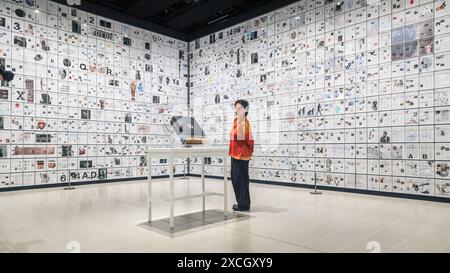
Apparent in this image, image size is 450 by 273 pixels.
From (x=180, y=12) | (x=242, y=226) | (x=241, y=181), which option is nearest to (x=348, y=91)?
(x=241, y=181)

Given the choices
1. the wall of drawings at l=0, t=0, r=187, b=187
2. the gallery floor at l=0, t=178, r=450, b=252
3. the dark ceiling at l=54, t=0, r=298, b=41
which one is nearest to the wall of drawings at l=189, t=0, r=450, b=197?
the dark ceiling at l=54, t=0, r=298, b=41

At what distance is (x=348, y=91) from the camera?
577 cm

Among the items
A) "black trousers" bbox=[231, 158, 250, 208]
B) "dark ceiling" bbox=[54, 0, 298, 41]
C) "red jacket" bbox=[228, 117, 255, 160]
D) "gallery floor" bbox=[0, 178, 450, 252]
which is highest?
"dark ceiling" bbox=[54, 0, 298, 41]

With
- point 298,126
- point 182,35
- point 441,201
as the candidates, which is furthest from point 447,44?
point 182,35

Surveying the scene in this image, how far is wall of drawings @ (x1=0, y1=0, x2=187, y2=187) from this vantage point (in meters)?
6.01

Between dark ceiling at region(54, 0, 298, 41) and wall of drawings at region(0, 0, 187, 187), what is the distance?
225 mm

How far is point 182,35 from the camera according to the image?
28.8 ft

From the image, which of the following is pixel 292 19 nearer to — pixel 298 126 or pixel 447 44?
pixel 298 126

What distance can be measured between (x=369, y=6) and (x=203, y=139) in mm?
3859

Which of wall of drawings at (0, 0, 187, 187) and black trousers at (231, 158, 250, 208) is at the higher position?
wall of drawings at (0, 0, 187, 187)

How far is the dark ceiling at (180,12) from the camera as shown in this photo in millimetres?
6949

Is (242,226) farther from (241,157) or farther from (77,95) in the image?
(77,95)

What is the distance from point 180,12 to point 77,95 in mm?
3033

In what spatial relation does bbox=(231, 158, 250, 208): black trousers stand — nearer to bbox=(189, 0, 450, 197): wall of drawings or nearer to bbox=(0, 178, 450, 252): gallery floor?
bbox=(0, 178, 450, 252): gallery floor
